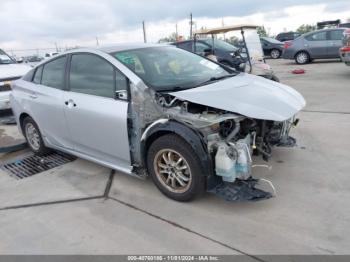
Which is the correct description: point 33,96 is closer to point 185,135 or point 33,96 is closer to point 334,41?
point 185,135

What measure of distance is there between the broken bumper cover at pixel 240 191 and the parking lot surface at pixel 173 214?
20 centimetres

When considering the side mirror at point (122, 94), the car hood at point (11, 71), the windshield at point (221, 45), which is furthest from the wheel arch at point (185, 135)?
the windshield at point (221, 45)

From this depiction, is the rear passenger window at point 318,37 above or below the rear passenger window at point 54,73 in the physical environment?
above

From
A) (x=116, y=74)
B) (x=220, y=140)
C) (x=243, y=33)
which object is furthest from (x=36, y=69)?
(x=243, y=33)

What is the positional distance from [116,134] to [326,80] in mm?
8357

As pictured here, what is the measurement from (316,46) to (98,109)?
13.4 meters

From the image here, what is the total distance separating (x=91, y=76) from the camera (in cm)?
399

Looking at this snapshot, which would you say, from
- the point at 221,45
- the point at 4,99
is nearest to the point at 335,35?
the point at 221,45

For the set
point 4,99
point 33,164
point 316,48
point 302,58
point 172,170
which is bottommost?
point 33,164

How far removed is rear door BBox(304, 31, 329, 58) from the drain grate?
12894 millimetres

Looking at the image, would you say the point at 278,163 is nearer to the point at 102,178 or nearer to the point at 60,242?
the point at 102,178

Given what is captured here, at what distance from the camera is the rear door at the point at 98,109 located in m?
3.65

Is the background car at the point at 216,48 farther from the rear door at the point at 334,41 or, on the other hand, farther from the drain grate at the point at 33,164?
the drain grate at the point at 33,164

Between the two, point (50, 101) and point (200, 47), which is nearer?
point (50, 101)
